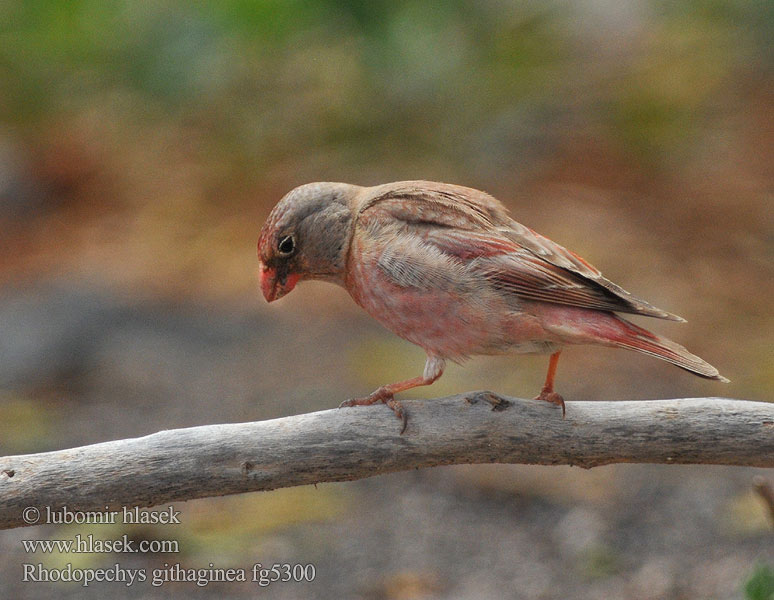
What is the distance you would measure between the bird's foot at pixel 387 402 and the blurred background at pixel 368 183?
5.51 ft

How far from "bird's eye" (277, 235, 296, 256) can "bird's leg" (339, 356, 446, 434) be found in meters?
0.65

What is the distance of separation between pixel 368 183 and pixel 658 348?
17.1ft

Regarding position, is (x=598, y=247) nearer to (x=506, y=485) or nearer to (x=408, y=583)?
(x=506, y=485)

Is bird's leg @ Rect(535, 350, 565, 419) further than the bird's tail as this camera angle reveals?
Yes

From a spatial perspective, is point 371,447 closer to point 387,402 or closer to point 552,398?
point 387,402

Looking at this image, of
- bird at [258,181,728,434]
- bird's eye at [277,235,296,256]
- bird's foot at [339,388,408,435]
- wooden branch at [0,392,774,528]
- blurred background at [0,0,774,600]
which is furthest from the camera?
blurred background at [0,0,774,600]

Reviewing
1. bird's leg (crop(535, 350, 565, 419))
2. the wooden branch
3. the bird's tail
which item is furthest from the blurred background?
the bird's tail

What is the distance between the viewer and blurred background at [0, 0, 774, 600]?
524 cm

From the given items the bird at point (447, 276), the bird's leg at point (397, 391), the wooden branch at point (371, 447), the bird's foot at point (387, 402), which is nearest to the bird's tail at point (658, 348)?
the bird at point (447, 276)

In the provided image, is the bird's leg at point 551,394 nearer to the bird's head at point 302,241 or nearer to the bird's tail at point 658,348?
the bird's tail at point 658,348

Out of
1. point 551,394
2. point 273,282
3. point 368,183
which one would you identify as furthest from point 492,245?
point 368,183

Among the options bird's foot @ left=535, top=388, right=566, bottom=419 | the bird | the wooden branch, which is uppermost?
the bird

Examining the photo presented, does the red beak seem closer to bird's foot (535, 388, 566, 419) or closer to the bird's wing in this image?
the bird's wing

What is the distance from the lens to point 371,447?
10.9 feet
